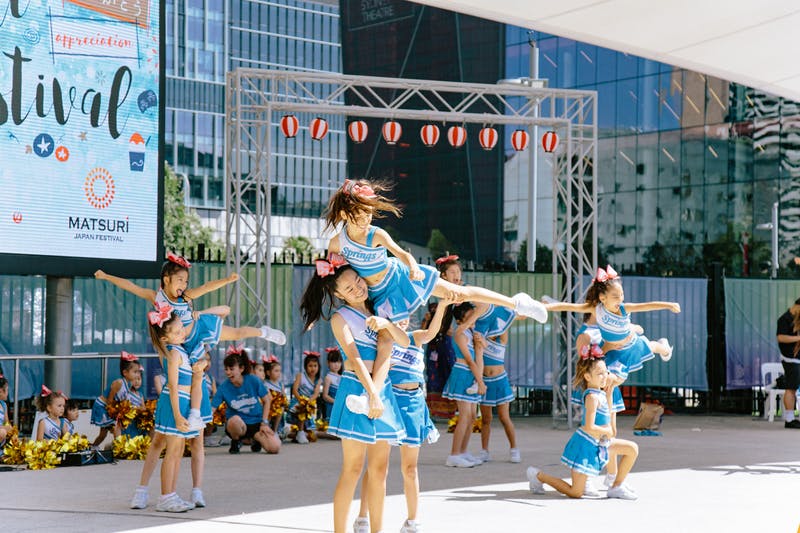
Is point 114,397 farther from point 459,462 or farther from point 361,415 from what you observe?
point 361,415

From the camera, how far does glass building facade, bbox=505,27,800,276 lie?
4594 cm

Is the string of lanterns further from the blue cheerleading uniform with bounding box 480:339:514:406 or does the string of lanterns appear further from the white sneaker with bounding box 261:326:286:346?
the white sneaker with bounding box 261:326:286:346

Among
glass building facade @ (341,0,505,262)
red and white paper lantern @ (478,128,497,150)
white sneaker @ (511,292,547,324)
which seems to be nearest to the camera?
white sneaker @ (511,292,547,324)

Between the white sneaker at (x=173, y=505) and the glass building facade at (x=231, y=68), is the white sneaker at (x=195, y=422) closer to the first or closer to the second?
the white sneaker at (x=173, y=505)

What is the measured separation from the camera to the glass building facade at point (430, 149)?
5616 centimetres

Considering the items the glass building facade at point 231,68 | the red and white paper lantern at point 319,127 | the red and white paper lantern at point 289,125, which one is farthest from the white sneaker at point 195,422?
the glass building facade at point 231,68

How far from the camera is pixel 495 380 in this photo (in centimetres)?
1020

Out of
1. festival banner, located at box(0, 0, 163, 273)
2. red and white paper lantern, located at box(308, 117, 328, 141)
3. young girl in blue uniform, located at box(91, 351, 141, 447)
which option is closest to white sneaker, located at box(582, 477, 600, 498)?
young girl in blue uniform, located at box(91, 351, 141, 447)

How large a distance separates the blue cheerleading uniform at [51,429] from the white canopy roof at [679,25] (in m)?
5.51

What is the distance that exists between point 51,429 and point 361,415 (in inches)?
237

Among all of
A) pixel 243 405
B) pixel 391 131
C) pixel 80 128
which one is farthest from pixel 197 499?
pixel 391 131

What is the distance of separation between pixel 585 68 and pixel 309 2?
147 feet

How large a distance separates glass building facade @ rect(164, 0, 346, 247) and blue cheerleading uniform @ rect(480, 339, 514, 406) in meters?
65.4

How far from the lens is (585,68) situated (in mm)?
50094
